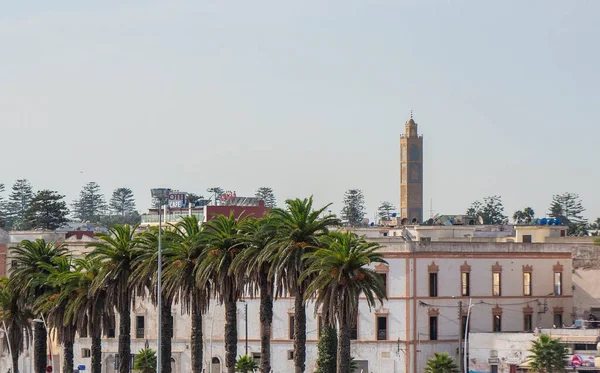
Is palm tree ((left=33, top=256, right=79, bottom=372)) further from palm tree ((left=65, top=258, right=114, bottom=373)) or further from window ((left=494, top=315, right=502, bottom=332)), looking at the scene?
window ((left=494, top=315, right=502, bottom=332))

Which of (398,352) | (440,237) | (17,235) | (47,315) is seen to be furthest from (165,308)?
(440,237)

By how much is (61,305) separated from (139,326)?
2001cm

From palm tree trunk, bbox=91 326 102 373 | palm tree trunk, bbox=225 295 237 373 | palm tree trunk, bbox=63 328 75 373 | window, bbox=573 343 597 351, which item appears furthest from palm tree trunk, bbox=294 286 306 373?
window, bbox=573 343 597 351

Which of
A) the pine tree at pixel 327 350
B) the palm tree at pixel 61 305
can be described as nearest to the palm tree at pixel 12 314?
the palm tree at pixel 61 305

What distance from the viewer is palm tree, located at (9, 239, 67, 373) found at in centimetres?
9000

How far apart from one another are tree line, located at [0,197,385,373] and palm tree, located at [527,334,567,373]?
17.9 m

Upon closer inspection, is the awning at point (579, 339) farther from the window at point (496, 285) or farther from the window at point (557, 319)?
the window at point (557, 319)

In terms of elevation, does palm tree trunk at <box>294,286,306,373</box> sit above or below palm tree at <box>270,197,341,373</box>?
below

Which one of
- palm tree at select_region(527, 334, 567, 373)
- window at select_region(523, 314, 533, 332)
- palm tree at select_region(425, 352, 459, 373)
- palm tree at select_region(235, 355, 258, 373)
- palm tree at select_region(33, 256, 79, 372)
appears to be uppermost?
palm tree at select_region(33, 256, 79, 372)

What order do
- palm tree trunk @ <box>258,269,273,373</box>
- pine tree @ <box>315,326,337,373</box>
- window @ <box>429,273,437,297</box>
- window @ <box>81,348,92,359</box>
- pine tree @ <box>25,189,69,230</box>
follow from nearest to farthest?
palm tree trunk @ <box>258,269,273,373</box> → pine tree @ <box>315,326,337,373</box> → window @ <box>429,273,437,297</box> → window @ <box>81,348,92,359</box> → pine tree @ <box>25,189,69,230</box>

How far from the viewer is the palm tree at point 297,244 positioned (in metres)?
72.8

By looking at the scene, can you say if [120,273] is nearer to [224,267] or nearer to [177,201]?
[224,267]

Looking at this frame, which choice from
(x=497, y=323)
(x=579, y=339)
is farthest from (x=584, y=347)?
(x=497, y=323)

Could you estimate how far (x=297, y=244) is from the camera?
73.2m
